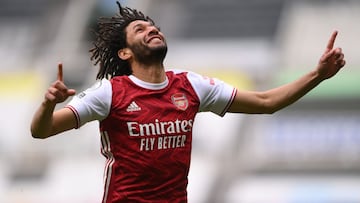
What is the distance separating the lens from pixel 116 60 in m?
6.11

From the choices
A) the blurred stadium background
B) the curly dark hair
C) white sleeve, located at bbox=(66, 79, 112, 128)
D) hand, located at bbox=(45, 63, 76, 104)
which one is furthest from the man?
the blurred stadium background

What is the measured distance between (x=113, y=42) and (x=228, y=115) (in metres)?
9.07

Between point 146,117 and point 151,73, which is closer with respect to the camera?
point 146,117

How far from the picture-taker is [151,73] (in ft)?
19.1

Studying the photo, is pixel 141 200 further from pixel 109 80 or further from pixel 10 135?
pixel 10 135

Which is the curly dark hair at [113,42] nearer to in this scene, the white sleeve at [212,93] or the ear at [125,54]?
the ear at [125,54]

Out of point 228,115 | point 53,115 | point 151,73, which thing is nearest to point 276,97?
A: point 151,73

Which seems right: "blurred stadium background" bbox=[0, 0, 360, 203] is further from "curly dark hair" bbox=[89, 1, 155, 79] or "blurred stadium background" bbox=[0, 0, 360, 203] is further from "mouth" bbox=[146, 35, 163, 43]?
"mouth" bbox=[146, 35, 163, 43]

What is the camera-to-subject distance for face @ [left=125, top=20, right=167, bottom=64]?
580 centimetres

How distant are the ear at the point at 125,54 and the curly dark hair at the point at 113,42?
3 centimetres

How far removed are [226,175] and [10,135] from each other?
3227mm

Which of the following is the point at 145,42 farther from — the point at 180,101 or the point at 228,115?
the point at 228,115

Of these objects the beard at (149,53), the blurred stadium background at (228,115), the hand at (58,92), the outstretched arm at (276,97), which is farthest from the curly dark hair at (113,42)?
the blurred stadium background at (228,115)

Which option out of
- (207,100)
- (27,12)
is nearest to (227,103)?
(207,100)
